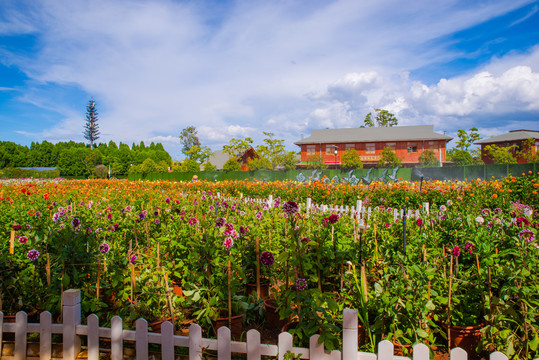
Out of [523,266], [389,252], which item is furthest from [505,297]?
[389,252]

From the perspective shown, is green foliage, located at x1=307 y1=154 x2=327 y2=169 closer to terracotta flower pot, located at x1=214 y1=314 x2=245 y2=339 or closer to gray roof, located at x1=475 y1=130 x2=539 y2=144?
gray roof, located at x1=475 y1=130 x2=539 y2=144

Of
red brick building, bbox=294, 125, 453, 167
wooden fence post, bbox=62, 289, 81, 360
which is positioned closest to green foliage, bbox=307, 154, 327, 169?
red brick building, bbox=294, 125, 453, 167

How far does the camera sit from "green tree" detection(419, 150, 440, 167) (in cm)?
3966

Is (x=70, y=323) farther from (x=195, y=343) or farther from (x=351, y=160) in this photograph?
(x=351, y=160)

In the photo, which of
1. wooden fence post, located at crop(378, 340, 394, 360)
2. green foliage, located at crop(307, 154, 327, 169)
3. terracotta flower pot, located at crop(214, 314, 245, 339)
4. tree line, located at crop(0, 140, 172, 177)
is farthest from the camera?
tree line, located at crop(0, 140, 172, 177)

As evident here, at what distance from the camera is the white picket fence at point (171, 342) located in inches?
70.5

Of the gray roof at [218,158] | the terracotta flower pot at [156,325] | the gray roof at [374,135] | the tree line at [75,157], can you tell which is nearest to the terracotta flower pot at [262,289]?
the terracotta flower pot at [156,325]

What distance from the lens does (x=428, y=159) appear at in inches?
1575

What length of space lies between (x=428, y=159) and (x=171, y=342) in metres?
42.6

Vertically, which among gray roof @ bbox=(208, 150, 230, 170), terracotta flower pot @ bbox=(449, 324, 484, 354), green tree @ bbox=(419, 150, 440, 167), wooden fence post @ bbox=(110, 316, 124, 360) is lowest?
terracotta flower pot @ bbox=(449, 324, 484, 354)

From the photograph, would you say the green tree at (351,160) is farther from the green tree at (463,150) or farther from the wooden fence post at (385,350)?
the wooden fence post at (385,350)

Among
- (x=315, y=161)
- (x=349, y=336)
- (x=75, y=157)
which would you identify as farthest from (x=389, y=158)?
(x=75, y=157)

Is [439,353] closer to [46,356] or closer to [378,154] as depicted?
[46,356]

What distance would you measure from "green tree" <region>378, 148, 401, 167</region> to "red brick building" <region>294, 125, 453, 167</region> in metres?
2.09
